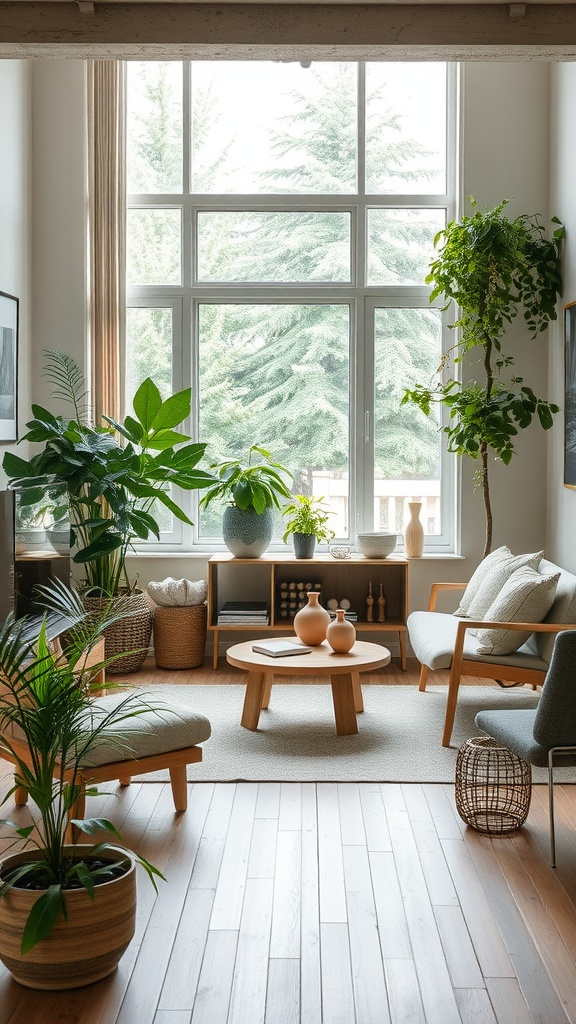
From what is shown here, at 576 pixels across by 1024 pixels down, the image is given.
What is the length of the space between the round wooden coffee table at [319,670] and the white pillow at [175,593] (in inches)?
53.9

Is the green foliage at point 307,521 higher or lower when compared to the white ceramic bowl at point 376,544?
higher

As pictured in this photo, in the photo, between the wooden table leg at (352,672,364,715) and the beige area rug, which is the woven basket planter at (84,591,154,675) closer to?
the beige area rug

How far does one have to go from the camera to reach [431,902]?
318 cm

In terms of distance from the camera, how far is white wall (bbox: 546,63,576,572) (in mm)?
6203

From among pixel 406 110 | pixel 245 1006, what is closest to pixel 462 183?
pixel 406 110

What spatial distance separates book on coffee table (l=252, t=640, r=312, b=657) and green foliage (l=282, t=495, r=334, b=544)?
133cm

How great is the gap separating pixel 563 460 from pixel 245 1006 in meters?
4.49

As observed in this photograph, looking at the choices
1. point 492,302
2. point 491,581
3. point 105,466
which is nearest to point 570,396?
point 492,302

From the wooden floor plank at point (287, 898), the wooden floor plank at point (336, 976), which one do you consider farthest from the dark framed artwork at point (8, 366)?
the wooden floor plank at point (336, 976)

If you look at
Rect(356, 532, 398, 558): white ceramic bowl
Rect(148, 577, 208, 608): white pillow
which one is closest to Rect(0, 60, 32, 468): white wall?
Rect(148, 577, 208, 608): white pillow

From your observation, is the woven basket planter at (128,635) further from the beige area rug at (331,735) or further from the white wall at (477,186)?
the white wall at (477,186)

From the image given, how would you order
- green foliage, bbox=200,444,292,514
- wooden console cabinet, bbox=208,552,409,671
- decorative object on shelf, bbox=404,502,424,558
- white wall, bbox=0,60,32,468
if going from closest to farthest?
white wall, bbox=0,60,32,468 → green foliage, bbox=200,444,292,514 → wooden console cabinet, bbox=208,552,409,671 → decorative object on shelf, bbox=404,502,424,558

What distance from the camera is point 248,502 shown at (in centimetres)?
645

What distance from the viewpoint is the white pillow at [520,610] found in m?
4.95
